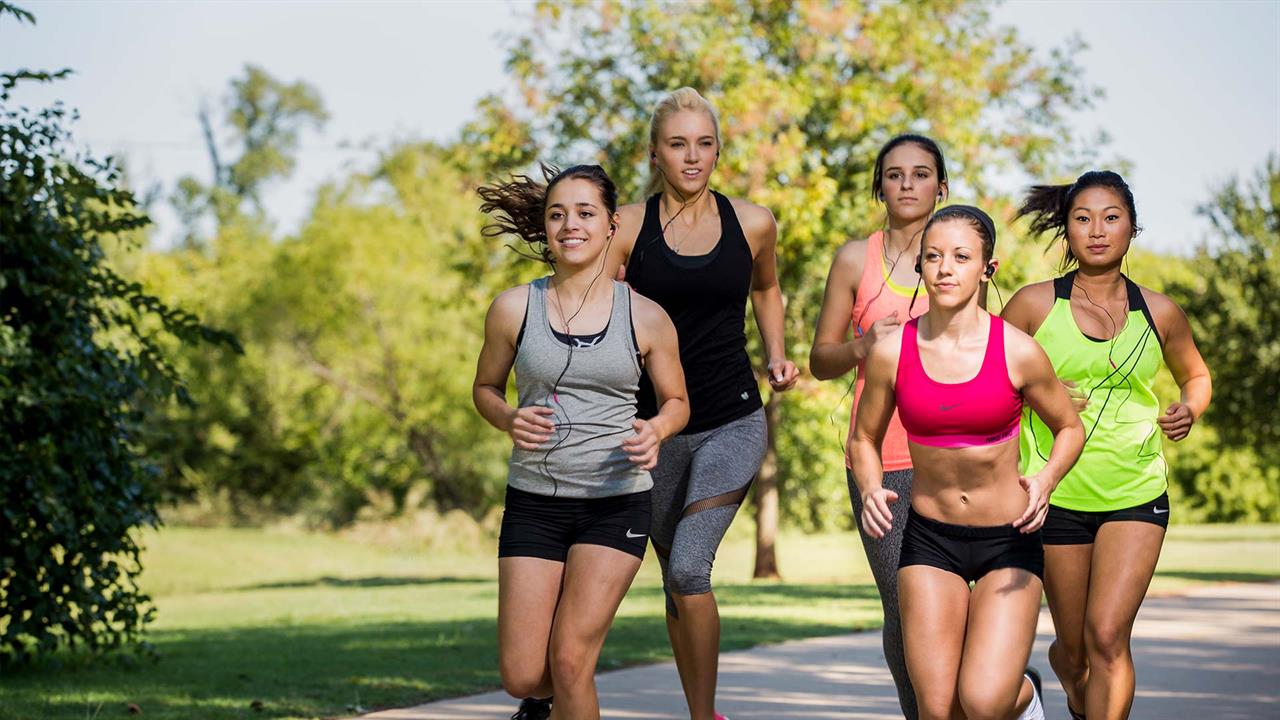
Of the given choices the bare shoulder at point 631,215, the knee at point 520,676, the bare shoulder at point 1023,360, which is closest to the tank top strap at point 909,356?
the bare shoulder at point 1023,360

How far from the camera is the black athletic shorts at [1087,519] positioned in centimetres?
531

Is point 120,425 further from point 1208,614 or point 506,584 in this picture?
point 1208,614

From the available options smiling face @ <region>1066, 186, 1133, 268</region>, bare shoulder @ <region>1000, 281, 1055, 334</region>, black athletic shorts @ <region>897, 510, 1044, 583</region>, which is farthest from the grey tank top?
smiling face @ <region>1066, 186, 1133, 268</region>

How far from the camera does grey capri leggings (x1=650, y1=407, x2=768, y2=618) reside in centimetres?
555

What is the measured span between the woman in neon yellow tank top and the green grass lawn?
13.0ft

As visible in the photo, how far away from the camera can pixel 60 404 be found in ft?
29.3

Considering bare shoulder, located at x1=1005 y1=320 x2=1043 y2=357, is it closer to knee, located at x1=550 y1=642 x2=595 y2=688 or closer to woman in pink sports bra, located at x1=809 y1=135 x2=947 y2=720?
woman in pink sports bra, located at x1=809 y1=135 x2=947 y2=720

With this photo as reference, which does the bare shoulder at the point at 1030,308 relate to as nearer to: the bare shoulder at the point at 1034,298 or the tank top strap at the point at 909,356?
the bare shoulder at the point at 1034,298

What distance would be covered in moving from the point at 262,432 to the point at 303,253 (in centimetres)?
544

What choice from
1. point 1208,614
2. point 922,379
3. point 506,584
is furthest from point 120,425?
point 1208,614

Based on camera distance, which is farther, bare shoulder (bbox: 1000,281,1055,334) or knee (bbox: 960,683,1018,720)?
bare shoulder (bbox: 1000,281,1055,334)

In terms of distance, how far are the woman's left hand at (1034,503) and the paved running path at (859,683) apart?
9.81 ft

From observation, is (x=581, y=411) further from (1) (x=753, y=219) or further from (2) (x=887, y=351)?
(1) (x=753, y=219)

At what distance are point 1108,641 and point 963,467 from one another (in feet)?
3.39
